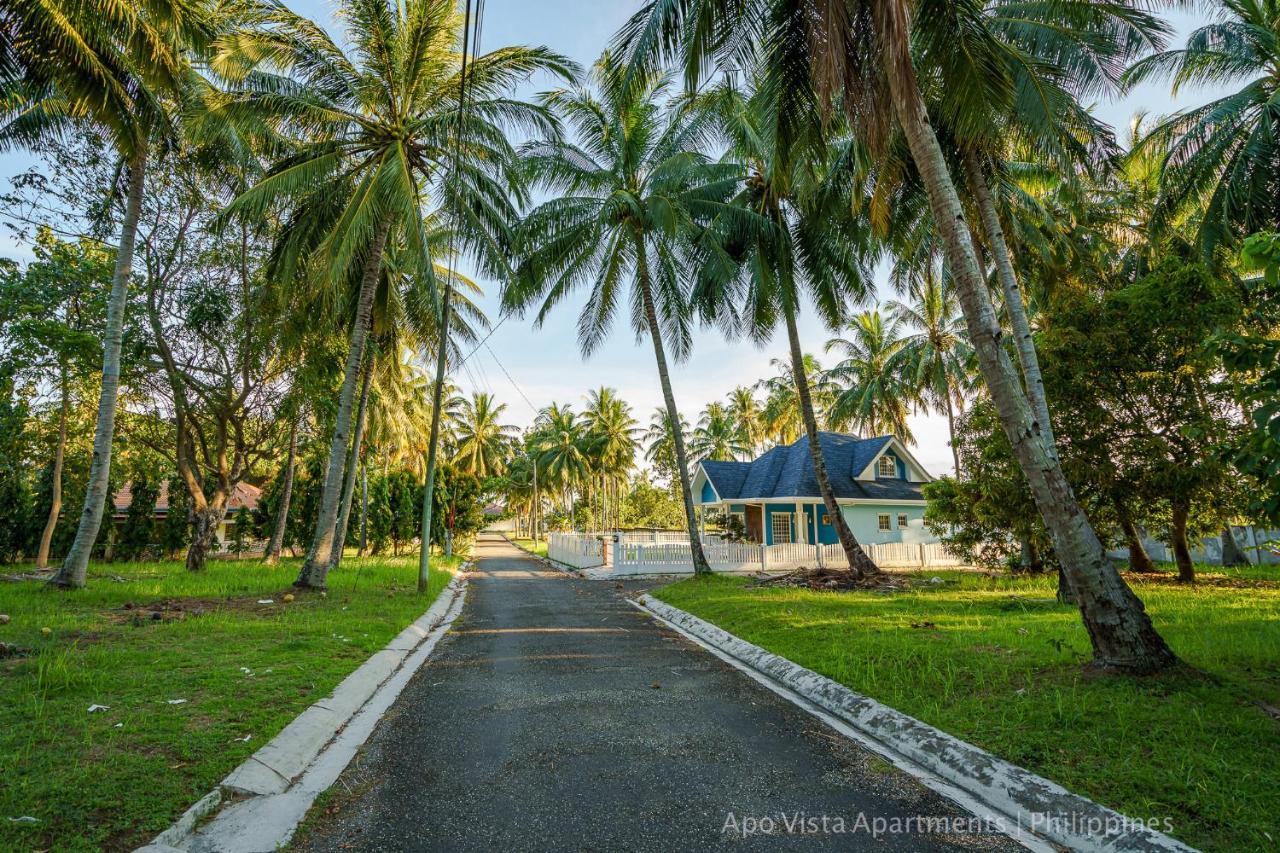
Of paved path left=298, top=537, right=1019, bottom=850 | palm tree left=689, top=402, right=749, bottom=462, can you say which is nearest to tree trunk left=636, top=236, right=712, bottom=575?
paved path left=298, top=537, right=1019, bottom=850

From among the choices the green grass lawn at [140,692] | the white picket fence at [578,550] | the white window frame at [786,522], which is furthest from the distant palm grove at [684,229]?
the white window frame at [786,522]

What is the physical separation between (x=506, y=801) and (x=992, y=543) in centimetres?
1302

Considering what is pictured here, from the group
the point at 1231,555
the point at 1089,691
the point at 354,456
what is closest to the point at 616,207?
the point at 354,456

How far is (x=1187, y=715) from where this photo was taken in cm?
424

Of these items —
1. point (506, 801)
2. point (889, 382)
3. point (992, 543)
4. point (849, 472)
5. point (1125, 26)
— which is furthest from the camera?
point (889, 382)

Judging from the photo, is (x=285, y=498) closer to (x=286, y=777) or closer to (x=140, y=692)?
(x=140, y=692)

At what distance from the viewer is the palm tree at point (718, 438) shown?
174 ft

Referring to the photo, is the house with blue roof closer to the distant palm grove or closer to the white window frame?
the white window frame

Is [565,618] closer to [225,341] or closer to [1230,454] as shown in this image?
[1230,454]

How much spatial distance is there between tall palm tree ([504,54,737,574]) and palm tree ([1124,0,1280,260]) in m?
9.74

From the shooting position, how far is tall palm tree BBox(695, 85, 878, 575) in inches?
576

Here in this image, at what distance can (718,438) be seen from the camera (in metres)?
53.1

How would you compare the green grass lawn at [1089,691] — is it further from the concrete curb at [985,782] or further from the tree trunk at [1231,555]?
the tree trunk at [1231,555]

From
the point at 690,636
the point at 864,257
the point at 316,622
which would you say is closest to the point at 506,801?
the point at 690,636
